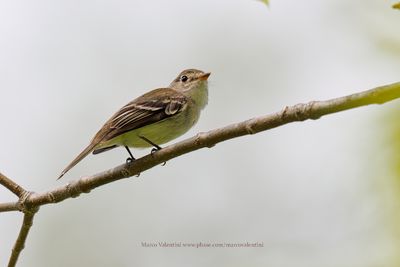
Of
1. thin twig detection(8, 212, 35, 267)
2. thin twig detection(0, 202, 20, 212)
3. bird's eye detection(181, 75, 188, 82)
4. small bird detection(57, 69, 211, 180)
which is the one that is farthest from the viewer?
bird's eye detection(181, 75, 188, 82)

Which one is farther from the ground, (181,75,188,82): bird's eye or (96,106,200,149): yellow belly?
(181,75,188,82): bird's eye

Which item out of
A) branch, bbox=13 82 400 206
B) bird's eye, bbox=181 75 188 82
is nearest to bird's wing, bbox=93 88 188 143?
bird's eye, bbox=181 75 188 82

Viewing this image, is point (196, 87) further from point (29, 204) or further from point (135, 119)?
point (29, 204)

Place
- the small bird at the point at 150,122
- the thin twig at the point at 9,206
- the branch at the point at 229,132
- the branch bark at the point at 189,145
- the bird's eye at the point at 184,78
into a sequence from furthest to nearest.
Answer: the bird's eye at the point at 184,78
the small bird at the point at 150,122
the thin twig at the point at 9,206
the branch bark at the point at 189,145
the branch at the point at 229,132

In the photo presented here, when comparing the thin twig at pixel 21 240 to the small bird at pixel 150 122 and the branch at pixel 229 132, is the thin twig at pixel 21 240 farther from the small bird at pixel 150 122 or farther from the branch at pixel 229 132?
the small bird at pixel 150 122

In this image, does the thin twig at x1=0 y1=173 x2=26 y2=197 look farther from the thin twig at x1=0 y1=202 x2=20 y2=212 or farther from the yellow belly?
the yellow belly

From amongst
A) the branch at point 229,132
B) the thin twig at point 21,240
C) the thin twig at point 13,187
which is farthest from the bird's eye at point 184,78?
the thin twig at point 21,240

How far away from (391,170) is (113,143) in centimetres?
524

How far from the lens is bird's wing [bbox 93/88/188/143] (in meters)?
6.43

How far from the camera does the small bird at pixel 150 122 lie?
21.1 feet

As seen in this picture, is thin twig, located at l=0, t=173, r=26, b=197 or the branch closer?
the branch

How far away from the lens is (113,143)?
262 inches

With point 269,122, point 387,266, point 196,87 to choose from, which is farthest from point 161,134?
point 387,266

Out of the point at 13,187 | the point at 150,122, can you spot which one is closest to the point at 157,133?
the point at 150,122
